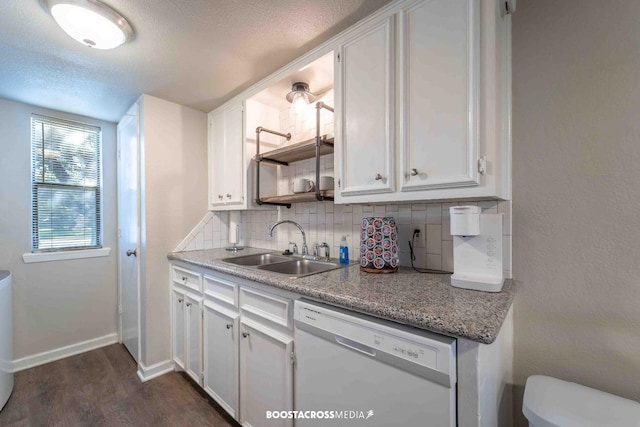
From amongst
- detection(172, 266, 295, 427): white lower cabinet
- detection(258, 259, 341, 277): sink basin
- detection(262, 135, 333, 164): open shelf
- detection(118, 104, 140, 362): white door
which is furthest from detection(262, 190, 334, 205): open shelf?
detection(118, 104, 140, 362): white door

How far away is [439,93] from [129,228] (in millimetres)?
2602

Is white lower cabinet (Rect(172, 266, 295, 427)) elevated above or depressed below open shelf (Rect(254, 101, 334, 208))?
below

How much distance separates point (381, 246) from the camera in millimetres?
1382

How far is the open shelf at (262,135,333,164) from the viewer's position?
1705mm

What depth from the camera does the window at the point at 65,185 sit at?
2.36 m

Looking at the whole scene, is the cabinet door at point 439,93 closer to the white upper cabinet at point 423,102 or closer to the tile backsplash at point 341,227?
the white upper cabinet at point 423,102

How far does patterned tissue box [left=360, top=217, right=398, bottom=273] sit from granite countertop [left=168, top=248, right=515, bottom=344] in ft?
0.16

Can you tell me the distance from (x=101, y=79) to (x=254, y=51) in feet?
3.82

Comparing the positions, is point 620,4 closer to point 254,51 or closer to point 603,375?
point 603,375

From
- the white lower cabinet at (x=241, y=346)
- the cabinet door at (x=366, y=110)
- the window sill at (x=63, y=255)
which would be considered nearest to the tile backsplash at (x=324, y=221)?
the cabinet door at (x=366, y=110)

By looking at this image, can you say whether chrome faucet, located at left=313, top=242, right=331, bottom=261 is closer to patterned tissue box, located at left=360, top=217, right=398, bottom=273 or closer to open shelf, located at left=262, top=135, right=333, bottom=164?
patterned tissue box, located at left=360, top=217, right=398, bottom=273

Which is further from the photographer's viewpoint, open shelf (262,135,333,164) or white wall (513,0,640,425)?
open shelf (262,135,333,164)

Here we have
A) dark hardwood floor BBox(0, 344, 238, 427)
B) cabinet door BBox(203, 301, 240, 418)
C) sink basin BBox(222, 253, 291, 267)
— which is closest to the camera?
cabinet door BBox(203, 301, 240, 418)

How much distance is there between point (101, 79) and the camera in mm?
1896
